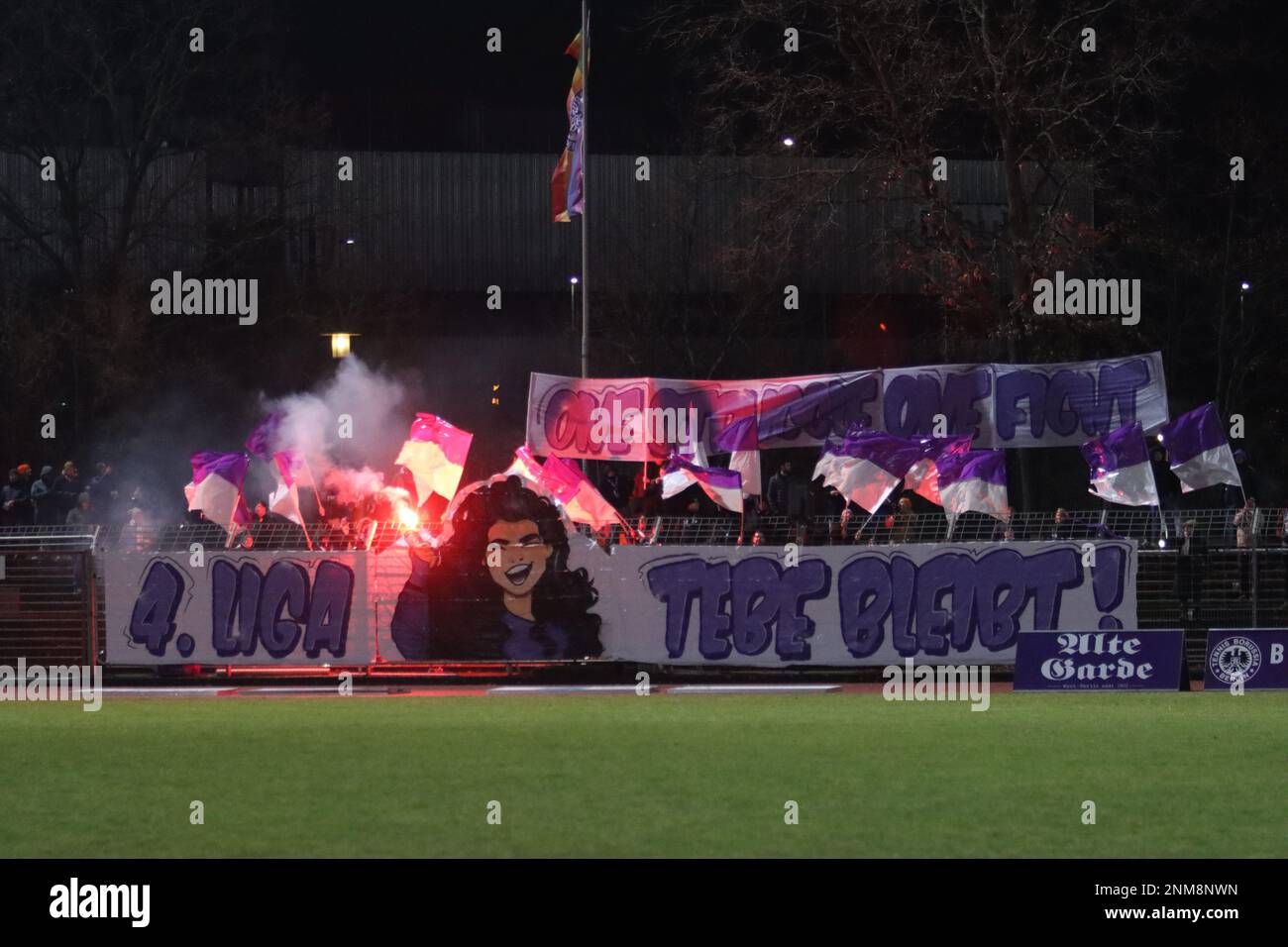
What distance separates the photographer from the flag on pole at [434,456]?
941 inches

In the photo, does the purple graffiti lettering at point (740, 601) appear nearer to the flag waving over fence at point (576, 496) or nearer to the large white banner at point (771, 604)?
the large white banner at point (771, 604)

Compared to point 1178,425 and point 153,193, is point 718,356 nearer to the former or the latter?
point 153,193

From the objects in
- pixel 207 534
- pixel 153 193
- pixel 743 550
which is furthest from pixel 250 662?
pixel 153 193

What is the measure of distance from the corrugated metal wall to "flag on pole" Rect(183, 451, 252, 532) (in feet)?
68.5

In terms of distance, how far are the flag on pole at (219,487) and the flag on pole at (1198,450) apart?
1247cm

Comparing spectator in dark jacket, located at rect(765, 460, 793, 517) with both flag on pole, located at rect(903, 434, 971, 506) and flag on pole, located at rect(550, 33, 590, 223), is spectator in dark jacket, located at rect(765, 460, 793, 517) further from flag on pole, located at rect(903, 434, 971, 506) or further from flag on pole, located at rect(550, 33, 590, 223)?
flag on pole, located at rect(550, 33, 590, 223)

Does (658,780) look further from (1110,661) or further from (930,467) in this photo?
(930,467)

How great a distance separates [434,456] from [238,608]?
10.9ft

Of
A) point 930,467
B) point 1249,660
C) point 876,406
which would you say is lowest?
point 1249,660

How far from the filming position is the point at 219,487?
23.8 metres

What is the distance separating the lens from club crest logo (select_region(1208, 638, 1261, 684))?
65.5ft

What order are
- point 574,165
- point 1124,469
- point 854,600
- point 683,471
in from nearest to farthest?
1. point 854,600
2. point 1124,469
3. point 683,471
4. point 574,165

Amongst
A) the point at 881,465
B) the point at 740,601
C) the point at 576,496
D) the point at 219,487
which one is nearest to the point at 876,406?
the point at 881,465

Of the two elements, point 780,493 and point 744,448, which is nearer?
point 744,448
